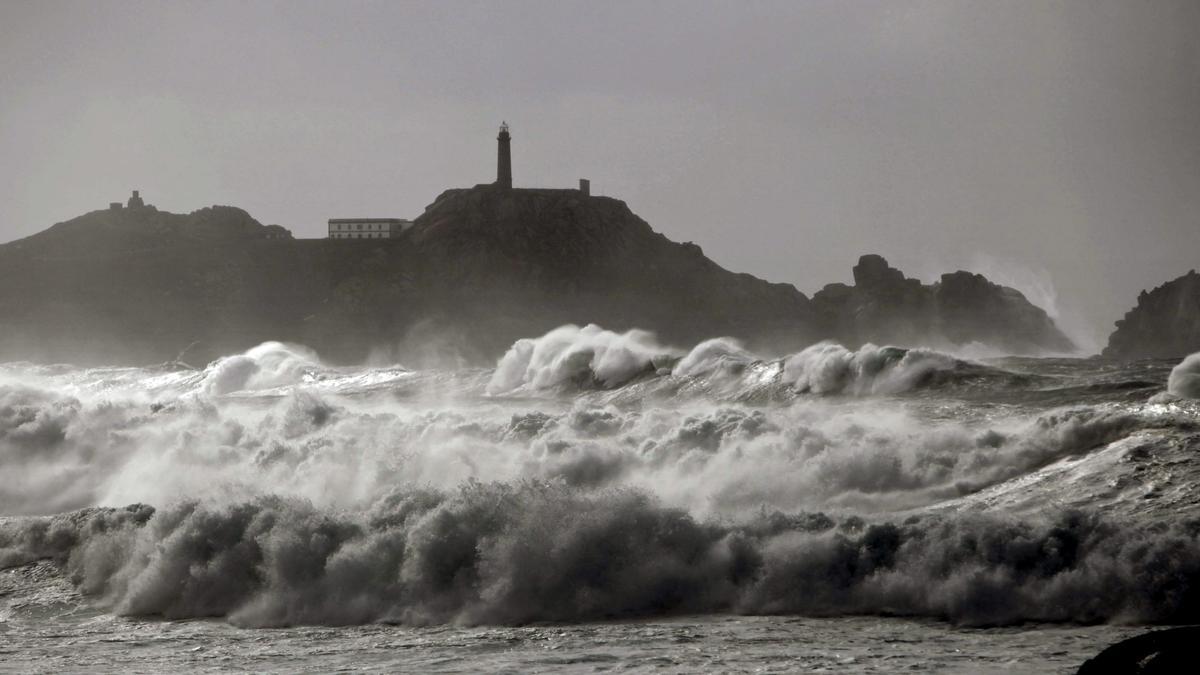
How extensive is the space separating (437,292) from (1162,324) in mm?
56159

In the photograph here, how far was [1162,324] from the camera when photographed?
194ft

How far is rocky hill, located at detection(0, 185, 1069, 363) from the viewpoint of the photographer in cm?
9506

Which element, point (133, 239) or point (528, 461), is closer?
point (528, 461)

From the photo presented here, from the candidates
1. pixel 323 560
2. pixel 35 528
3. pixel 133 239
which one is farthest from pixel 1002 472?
pixel 133 239

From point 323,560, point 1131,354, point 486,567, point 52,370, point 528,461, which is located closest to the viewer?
point 486,567

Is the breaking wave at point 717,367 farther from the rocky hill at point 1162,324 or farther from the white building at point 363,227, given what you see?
the white building at point 363,227

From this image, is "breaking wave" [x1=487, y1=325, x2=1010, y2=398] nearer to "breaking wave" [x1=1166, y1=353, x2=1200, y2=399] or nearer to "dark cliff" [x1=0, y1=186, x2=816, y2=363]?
"breaking wave" [x1=1166, y1=353, x2=1200, y2=399]

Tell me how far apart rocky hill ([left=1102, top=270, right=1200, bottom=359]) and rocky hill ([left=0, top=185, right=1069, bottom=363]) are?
90.2ft

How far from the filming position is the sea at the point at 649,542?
11062 mm

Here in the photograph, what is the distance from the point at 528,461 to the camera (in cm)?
1866

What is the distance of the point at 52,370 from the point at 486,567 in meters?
58.5

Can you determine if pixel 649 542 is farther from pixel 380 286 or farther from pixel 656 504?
pixel 380 286

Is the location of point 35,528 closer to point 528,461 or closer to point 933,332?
point 528,461

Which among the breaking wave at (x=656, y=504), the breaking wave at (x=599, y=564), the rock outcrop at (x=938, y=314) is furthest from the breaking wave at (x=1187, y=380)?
the rock outcrop at (x=938, y=314)
